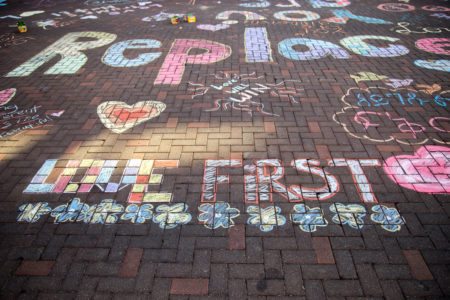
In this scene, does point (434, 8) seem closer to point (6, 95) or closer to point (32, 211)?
point (32, 211)

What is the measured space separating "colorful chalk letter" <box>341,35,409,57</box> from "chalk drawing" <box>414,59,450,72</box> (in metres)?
0.56

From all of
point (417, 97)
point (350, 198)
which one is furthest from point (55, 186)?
point (417, 97)

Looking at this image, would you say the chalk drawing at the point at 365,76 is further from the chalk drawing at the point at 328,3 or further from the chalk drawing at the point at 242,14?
the chalk drawing at the point at 328,3

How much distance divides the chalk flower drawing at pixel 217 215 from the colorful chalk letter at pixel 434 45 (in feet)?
22.0

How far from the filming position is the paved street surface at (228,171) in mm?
2432

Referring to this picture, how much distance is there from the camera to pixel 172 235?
2729mm

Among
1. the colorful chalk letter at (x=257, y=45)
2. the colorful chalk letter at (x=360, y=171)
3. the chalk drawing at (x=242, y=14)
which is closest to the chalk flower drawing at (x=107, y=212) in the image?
the colorful chalk letter at (x=360, y=171)

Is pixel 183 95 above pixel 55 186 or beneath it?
above

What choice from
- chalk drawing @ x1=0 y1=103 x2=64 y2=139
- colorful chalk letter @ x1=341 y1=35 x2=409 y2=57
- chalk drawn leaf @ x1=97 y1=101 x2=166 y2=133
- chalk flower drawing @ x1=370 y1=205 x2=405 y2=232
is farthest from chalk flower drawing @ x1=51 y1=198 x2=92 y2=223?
colorful chalk letter @ x1=341 y1=35 x2=409 y2=57

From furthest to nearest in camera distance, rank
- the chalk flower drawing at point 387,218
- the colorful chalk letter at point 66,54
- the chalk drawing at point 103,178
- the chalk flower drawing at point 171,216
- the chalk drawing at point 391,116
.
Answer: the colorful chalk letter at point 66,54 < the chalk drawing at point 391,116 < the chalk drawing at point 103,178 < the chalk flower drawing at point 171,216 < the chalk flower drawing at point 387,218

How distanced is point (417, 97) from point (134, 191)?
5.10m

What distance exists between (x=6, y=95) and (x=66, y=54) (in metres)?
2.17

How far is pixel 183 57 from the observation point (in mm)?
6355

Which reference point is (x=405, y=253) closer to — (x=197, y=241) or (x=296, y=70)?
(x=197, y=241)
